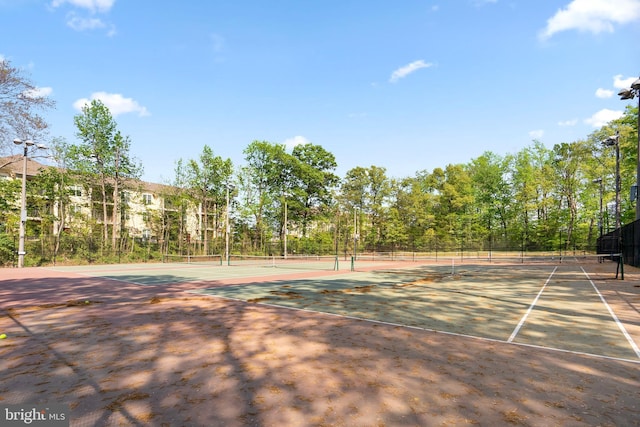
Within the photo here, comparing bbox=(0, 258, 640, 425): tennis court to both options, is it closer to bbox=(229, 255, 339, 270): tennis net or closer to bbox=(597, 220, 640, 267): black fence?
bbox=(597, 220, 640, 267): black fence

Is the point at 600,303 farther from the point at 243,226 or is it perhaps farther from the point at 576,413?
the point at 243,226

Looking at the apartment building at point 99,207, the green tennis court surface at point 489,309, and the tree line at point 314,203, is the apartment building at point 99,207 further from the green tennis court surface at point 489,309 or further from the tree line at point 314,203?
the green tennis court surface at point 489,309

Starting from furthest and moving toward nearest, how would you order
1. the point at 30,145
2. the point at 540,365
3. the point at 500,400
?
the point at 30,145 < the point at 540,365 < the point at 500,400

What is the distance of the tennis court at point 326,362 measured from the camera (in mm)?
3326

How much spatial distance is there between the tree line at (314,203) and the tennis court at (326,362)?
23558 mm

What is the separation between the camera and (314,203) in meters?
59.8

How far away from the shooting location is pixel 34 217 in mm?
38125

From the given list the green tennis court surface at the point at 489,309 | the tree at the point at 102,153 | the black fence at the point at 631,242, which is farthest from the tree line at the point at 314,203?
the green tennis court surface at the point at 489,309

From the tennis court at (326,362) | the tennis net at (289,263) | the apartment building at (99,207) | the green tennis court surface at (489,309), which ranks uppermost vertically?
the apartment building at (99,207)

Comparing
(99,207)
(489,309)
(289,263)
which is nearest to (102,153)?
(99,207)

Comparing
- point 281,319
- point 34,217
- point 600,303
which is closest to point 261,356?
point 281,319

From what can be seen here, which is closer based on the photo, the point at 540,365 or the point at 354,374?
the point at 354,374

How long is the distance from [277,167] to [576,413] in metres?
52.8

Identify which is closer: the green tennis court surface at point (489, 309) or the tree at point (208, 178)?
the green tennis court surface at point (489, 309)
